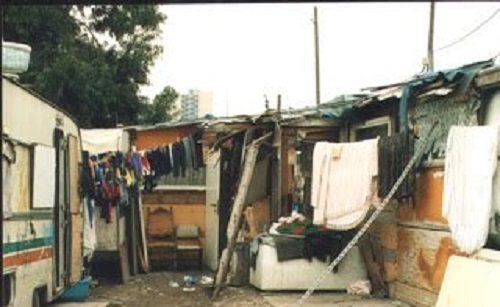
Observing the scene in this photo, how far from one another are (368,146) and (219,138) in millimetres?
3620

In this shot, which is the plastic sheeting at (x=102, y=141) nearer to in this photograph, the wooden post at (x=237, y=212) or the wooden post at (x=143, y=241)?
the wooden post at (x=143, y=241)

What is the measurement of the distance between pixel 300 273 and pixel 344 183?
78.5 inches

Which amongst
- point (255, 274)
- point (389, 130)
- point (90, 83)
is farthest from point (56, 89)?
point (389, 130)

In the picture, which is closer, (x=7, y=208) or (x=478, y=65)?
(x=7, y=208)

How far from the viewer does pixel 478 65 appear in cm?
821

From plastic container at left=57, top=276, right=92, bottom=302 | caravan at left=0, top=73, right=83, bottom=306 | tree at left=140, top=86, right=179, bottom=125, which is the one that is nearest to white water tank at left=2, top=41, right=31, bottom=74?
caravan at left=0, top=73, right=83, bottom=306

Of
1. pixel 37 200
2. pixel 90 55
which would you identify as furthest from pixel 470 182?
pixel 90 55

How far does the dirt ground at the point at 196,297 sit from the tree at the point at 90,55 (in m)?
6.37

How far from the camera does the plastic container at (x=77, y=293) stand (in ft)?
34.1

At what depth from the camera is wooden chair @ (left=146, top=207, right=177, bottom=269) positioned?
15180 mm

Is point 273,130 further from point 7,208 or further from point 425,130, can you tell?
point 7,208

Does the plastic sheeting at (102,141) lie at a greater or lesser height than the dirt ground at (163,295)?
greater

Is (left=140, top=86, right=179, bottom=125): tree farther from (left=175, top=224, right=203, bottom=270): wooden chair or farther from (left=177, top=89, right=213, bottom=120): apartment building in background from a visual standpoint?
(left=177, top=89, right=213, bottom=120): apartment building in background

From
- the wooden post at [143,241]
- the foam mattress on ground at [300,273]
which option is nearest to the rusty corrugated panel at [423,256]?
the foam mattress on ground at [300,273]
